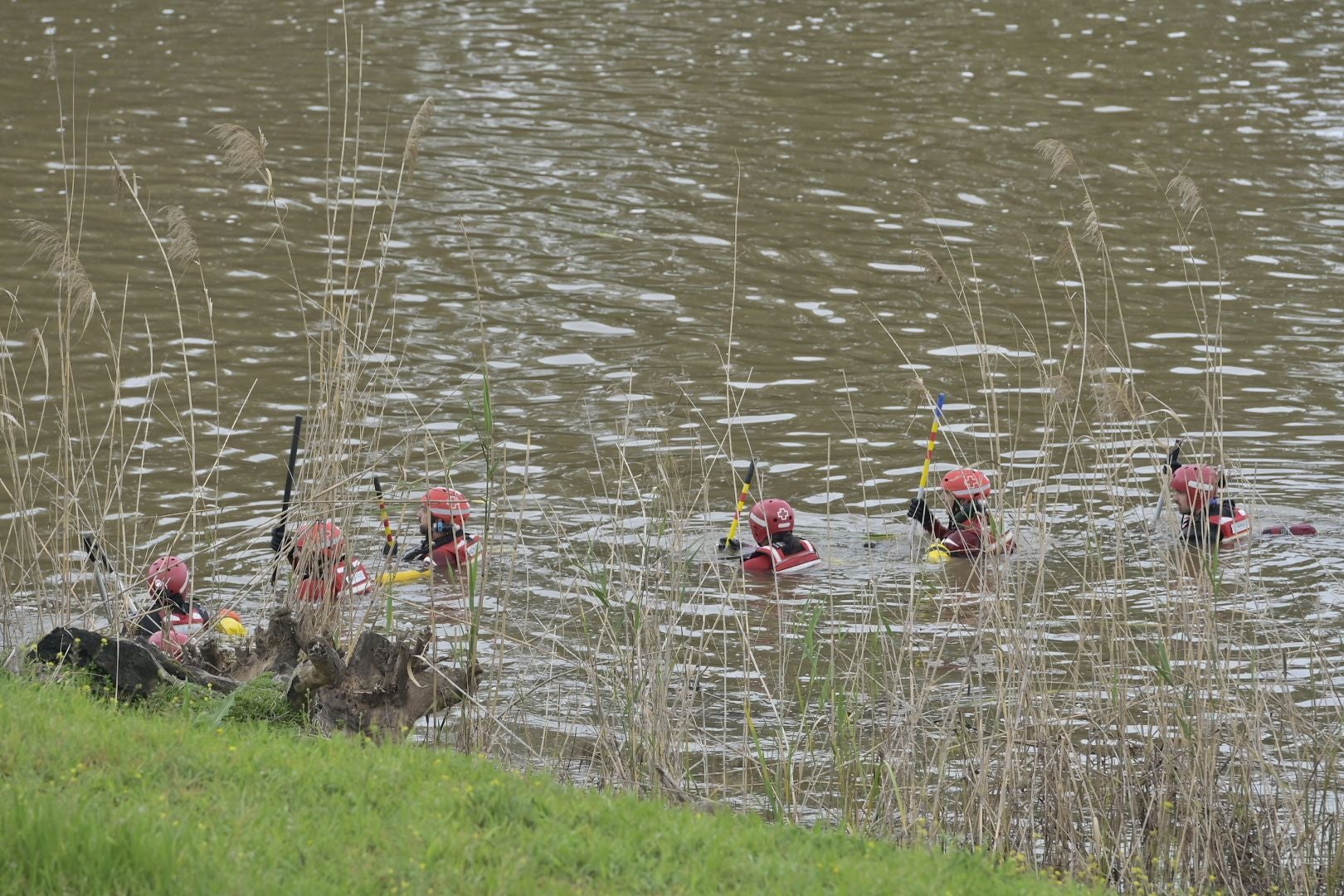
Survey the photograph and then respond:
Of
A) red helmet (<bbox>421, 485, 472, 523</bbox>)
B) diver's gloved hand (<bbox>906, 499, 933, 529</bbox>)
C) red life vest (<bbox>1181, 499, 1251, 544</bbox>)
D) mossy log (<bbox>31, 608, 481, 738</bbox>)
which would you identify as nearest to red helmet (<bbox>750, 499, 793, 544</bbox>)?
diver's gloved hand (<bbox>906, 499, 933, 529</bbox>)

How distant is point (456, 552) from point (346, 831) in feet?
10.3

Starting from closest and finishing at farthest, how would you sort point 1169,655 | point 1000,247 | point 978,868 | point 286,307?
point 978,868 < point 1169,655 < point 286,307 < point 1000,247

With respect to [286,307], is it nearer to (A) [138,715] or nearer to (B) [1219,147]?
(A) [138,715]

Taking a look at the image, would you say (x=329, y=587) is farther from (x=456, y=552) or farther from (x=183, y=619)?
(x=183, y=619)

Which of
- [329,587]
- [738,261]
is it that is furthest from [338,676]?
[738,261]

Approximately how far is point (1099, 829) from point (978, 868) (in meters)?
1.39

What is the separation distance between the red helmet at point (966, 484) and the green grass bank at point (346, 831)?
435cm

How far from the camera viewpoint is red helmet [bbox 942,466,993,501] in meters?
9.92

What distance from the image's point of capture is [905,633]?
23.0 feet

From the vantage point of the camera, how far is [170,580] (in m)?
8.34

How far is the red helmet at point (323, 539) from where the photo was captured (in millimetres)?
7816

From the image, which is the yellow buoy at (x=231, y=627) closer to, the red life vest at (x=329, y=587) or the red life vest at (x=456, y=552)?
the red life vest at (x=329, y=587)

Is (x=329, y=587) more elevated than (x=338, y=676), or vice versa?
(x=338, y=676)

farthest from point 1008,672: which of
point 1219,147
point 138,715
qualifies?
point 1219,147
